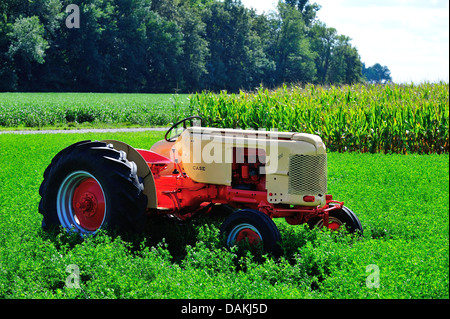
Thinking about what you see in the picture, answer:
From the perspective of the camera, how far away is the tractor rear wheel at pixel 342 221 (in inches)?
245

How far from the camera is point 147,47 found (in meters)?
63.5

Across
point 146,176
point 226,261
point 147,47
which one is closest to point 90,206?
point 146,176

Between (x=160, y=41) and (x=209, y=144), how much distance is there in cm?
5954

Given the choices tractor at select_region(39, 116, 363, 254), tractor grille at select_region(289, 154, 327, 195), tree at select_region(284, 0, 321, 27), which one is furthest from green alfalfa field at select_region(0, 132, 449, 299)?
tree at select_region(284, 0, 321, 27)

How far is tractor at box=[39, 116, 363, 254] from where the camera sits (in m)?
5.78

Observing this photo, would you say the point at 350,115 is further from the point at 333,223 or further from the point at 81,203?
the point at 81,203

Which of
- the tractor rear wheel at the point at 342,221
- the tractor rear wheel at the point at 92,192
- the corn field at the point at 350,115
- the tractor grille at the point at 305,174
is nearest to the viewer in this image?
the tractor grille at the point at 305,174

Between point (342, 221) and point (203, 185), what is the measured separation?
5.05 feet

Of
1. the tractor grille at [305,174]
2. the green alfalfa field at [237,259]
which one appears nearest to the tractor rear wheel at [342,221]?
the green alfalfa field at [237,259]

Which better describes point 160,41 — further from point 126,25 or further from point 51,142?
point 51,142

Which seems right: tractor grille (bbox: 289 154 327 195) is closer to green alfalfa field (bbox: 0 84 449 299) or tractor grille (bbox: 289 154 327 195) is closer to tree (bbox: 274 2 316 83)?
green alfalfa field (bbox: 0 84 449 299)

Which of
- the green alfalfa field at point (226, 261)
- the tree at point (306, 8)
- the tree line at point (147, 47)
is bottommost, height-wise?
the green alfalfa field at point (226, 261)

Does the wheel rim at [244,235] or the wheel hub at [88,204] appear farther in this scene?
the wheel hub at [88,204]

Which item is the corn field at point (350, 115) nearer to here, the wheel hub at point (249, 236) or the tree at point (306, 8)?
the wheel hub at point (249, 236)
